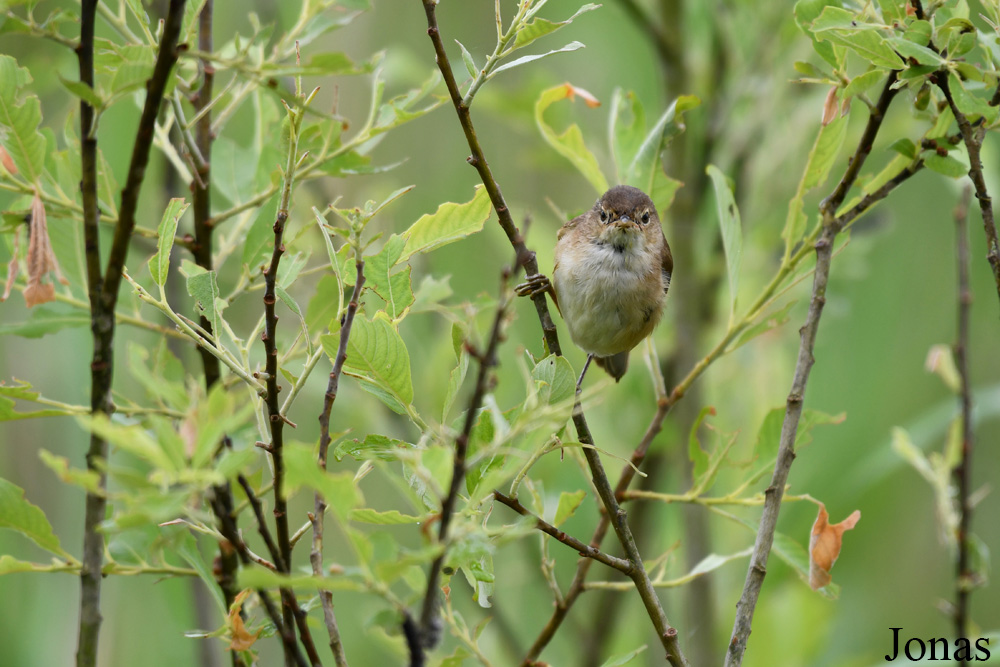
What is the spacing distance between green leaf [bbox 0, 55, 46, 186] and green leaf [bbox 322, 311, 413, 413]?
0.42 meters

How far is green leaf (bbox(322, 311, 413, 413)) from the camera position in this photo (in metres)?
1.07

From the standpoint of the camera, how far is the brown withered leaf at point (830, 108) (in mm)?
1485

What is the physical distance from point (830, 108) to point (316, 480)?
110cm

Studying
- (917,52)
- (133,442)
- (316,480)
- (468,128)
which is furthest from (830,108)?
(133,442)

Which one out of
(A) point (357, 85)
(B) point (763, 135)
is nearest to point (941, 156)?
(B) point (763, 135)

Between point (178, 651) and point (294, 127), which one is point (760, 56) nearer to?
point (294, 127)

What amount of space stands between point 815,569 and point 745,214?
1.99m

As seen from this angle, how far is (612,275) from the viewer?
7.97 feet

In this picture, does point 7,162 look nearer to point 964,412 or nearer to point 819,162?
point 819,162

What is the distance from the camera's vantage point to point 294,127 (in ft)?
3.80

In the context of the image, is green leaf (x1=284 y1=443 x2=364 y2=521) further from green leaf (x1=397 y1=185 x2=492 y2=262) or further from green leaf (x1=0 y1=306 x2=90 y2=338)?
green leaf (x1=0 y1=306 x2=90 y2=338)

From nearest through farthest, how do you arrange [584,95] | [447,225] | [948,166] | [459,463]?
[459,463] < [447,225] < [948,166] < [584,95]

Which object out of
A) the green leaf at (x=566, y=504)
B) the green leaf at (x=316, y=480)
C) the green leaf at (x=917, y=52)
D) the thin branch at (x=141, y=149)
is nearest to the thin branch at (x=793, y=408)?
the green leaf at (x=917, y=52)

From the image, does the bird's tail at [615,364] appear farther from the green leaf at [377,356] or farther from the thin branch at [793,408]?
the green leaf at [377,356]
